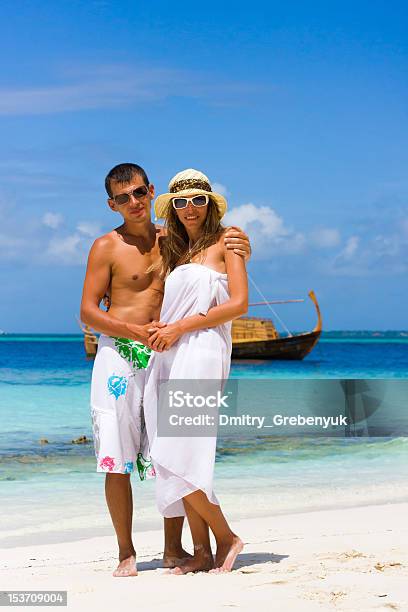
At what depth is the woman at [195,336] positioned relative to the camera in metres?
4.00

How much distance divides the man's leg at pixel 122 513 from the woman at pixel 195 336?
0.68 feet

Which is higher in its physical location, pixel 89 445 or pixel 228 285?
pixel 228 285

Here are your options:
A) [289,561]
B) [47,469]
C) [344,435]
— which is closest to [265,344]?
[344,435]

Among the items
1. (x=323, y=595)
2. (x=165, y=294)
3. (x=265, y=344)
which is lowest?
(x=323, y=595)

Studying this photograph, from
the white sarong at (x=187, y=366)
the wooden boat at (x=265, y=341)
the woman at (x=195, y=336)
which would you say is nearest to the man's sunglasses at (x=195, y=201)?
the woman at (x=195, y=336)

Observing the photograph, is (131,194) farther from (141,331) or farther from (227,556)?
(227,556)

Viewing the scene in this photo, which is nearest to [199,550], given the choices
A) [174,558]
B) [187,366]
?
[174,558]

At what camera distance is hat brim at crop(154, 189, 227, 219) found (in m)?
4.12

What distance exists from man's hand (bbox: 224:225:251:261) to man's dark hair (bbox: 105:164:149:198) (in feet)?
1.78

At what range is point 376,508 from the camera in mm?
6789

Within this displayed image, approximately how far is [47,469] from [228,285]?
581 centimetres

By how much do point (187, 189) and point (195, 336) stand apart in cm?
70

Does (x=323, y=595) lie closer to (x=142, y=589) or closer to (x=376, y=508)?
(x=142, y=589)

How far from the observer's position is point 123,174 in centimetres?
435
